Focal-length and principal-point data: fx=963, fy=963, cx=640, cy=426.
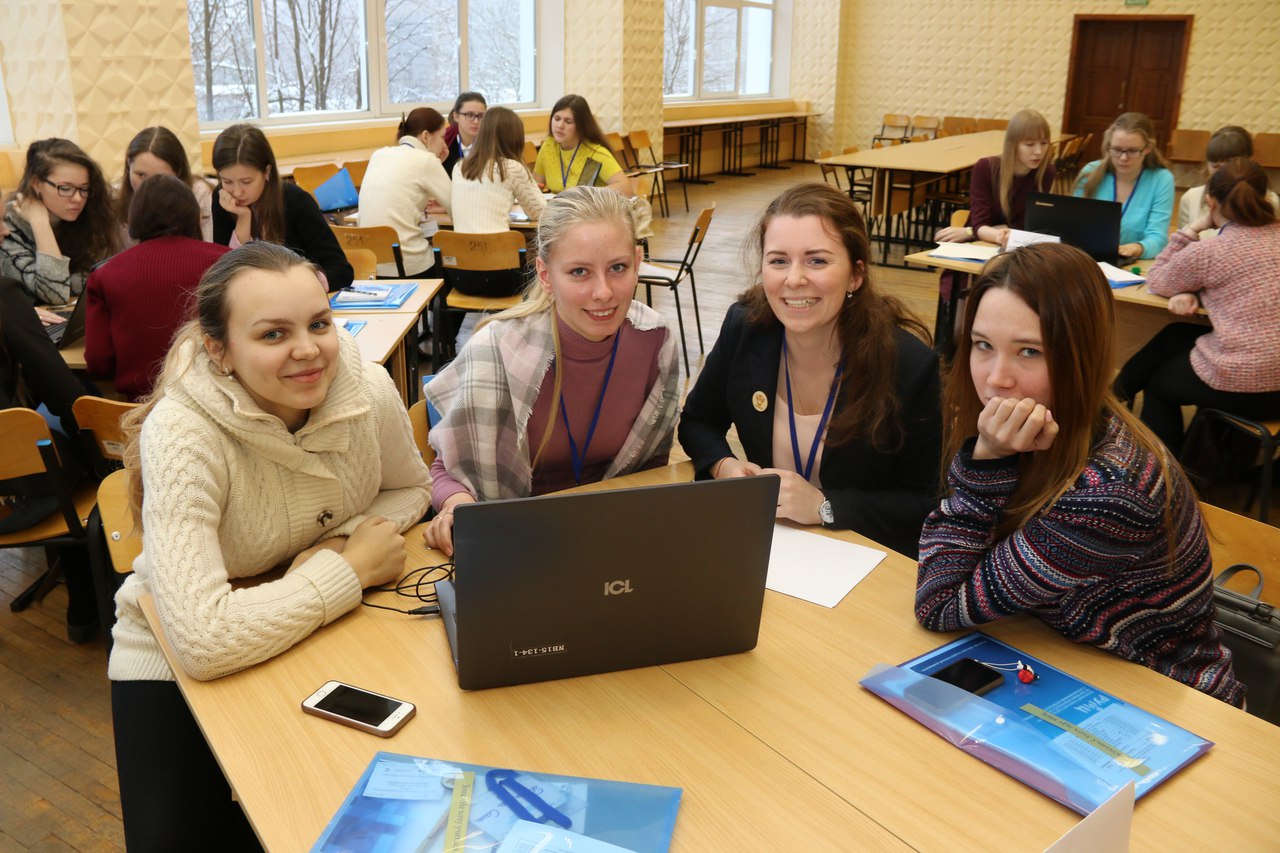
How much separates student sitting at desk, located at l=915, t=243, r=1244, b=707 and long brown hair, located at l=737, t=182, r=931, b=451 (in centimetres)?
46

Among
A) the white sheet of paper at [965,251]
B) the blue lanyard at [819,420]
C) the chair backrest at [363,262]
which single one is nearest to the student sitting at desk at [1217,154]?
the white sheet of paper at [965,251]

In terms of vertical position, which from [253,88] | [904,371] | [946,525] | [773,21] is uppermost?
[773,21]

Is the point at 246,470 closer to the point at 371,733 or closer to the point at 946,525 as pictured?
the point at 371,733

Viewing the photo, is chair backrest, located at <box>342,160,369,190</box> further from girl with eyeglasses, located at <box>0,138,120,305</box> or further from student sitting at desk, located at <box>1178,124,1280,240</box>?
student sitting at desk, located at <box>1178,124,1280,240</box>

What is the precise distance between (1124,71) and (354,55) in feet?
32.1

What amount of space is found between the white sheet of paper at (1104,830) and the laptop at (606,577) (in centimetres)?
52

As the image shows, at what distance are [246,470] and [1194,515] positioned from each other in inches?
58.1

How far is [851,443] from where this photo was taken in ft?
6.64

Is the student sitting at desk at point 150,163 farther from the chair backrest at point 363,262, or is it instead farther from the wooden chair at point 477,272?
the wooden chair at point 477,272

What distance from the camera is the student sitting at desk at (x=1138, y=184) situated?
4.43 m

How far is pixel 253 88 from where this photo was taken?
7.52 metres

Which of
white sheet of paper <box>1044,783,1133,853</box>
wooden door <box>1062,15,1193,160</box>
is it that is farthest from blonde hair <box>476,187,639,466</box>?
wooden door <box>1062,15,1193,160</box>

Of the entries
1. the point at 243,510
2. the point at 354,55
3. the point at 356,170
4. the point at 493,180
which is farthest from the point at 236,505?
the point at 354,55

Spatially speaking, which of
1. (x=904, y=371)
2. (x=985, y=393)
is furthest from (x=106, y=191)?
(x=985, y=393)
